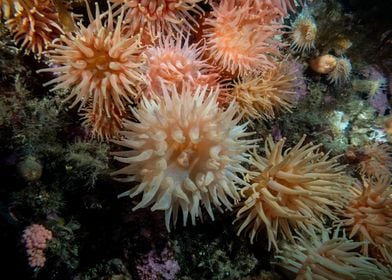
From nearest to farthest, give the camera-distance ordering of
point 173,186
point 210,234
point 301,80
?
point 173,186 → point 210,234 → point 301,80

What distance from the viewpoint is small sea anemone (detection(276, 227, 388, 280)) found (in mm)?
2791

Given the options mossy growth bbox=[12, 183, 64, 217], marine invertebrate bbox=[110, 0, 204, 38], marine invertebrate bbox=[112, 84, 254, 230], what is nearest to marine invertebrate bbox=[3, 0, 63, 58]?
marine invertebrate bbox=[110, 0, 204, 38]

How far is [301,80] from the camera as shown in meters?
3.51

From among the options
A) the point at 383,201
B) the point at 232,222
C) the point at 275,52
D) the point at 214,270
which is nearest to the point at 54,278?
the point at 214,270

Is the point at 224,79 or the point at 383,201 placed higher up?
the point at 224,79

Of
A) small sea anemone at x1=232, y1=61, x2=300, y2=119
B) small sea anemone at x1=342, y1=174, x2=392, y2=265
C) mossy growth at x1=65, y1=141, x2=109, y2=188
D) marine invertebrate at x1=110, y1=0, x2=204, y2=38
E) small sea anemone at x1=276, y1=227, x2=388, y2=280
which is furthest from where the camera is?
small sea anemone at x1=342, y1=174, x2=392, y2=265

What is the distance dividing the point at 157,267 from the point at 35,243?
0.93 meters

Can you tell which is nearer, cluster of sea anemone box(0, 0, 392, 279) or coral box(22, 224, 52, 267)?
cluster of sea anemone box(0, 0, 392, 279)

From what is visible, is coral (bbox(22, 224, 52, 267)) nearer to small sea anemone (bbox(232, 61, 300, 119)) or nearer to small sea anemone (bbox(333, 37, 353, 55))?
small sea anemone (bbox(232, 61, 300, 119))

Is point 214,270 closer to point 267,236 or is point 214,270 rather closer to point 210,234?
point 210,234

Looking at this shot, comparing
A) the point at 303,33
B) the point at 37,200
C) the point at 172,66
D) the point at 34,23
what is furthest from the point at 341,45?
the point at 37,200

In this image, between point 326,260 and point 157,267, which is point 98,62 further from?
point 326,260

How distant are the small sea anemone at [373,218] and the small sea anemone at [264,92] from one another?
1073mm

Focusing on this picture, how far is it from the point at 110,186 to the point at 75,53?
1068mm
